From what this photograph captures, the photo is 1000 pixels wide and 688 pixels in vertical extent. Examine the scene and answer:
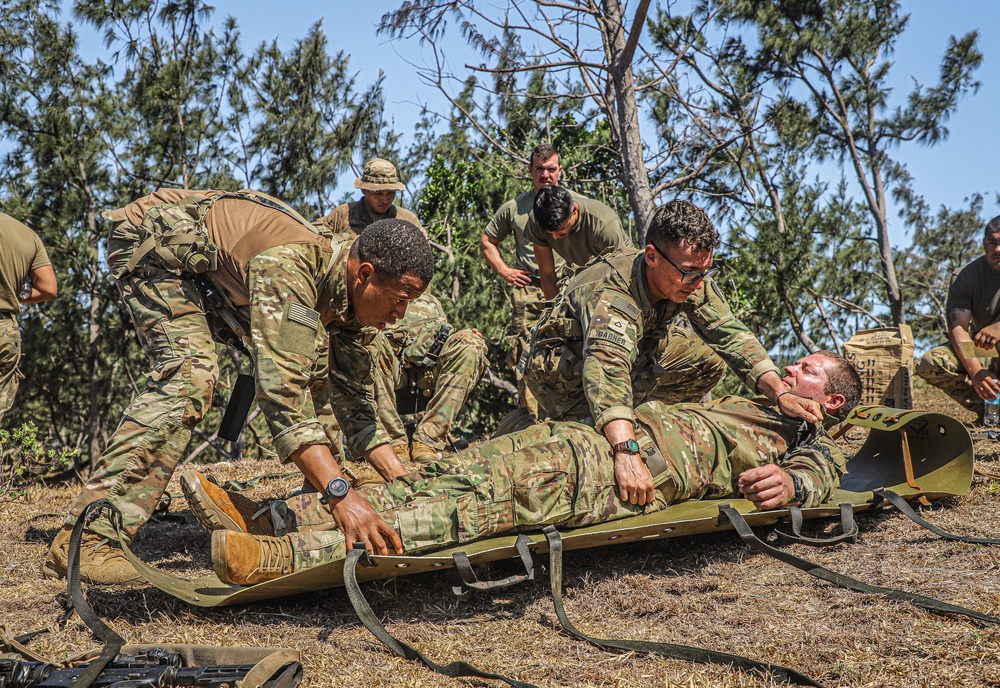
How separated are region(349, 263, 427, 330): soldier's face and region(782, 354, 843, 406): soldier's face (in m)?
1.96

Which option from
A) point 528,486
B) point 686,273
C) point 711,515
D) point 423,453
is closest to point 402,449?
point 423,453

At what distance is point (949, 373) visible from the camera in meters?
6.67

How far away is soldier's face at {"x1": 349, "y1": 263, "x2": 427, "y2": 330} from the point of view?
11.1 feet

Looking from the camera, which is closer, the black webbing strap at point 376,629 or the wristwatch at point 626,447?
the black webbing strap at point 376,629

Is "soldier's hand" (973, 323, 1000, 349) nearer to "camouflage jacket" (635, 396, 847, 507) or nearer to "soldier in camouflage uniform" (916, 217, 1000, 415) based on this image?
"soldier in camouflage uniform" (916, 217, 1000, 415)

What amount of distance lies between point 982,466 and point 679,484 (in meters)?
2.75

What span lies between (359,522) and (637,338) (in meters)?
1.69

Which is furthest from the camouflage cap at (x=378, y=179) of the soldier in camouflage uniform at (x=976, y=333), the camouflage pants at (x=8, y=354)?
the soldier in camouflage uniform at (x=976, y=333)

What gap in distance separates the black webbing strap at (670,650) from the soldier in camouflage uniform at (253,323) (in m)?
0.63

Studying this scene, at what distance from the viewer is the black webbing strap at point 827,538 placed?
3.66 metres

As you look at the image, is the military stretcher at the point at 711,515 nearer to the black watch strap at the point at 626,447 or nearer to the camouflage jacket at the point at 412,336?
the black watch strap at the point at 626,447

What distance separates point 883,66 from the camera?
462 inches

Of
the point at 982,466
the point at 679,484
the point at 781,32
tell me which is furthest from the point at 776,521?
the point at 781,32

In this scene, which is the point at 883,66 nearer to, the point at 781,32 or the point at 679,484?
the point at 781,32
